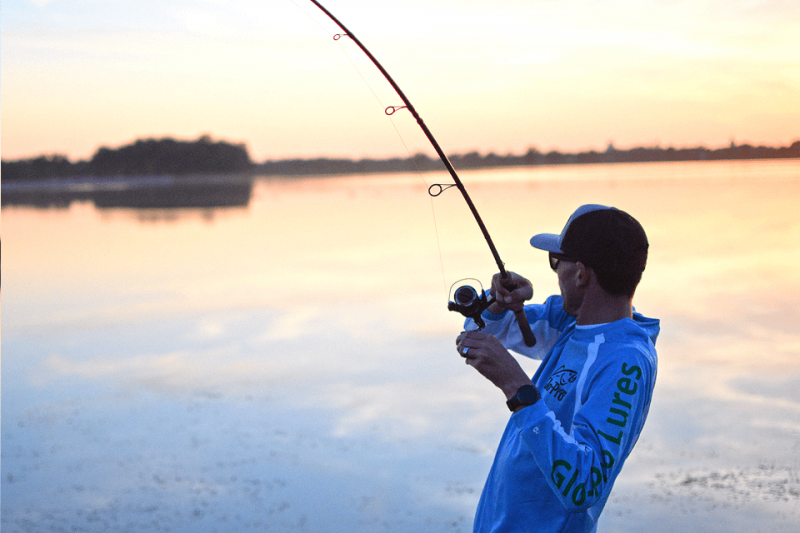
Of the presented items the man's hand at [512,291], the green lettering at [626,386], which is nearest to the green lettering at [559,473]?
the green lettering at [626,386]

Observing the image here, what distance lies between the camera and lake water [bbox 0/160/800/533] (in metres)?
4.52

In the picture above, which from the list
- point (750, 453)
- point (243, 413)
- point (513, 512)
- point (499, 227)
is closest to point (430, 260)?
point (499, 227)

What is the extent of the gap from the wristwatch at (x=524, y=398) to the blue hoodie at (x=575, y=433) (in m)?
0.01

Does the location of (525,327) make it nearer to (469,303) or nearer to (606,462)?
(469,303)

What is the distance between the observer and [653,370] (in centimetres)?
159

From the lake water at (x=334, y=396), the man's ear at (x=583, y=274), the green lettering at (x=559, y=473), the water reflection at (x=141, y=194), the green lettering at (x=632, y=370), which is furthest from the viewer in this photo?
the water reflection at (x=141, y=194)

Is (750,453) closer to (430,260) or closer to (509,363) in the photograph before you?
(509,363)

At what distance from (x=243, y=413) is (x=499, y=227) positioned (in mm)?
12390

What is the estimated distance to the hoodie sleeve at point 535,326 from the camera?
7.04ft

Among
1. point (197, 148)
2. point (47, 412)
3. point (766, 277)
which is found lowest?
point (47, 412)

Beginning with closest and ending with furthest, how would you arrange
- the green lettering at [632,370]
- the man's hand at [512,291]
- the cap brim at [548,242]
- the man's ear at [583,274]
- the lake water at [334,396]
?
the green lettering at [632,370]
the man's ear at [583,274]
the cap brim at [548,242]
the man's hand at [512,291]
the lake water at [334,396]

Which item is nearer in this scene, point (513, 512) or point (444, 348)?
point (513, 512)

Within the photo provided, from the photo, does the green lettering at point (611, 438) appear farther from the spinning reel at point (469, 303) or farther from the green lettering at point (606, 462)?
the spinning reel at point (469, 303)

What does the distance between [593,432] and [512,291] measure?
65 cm
